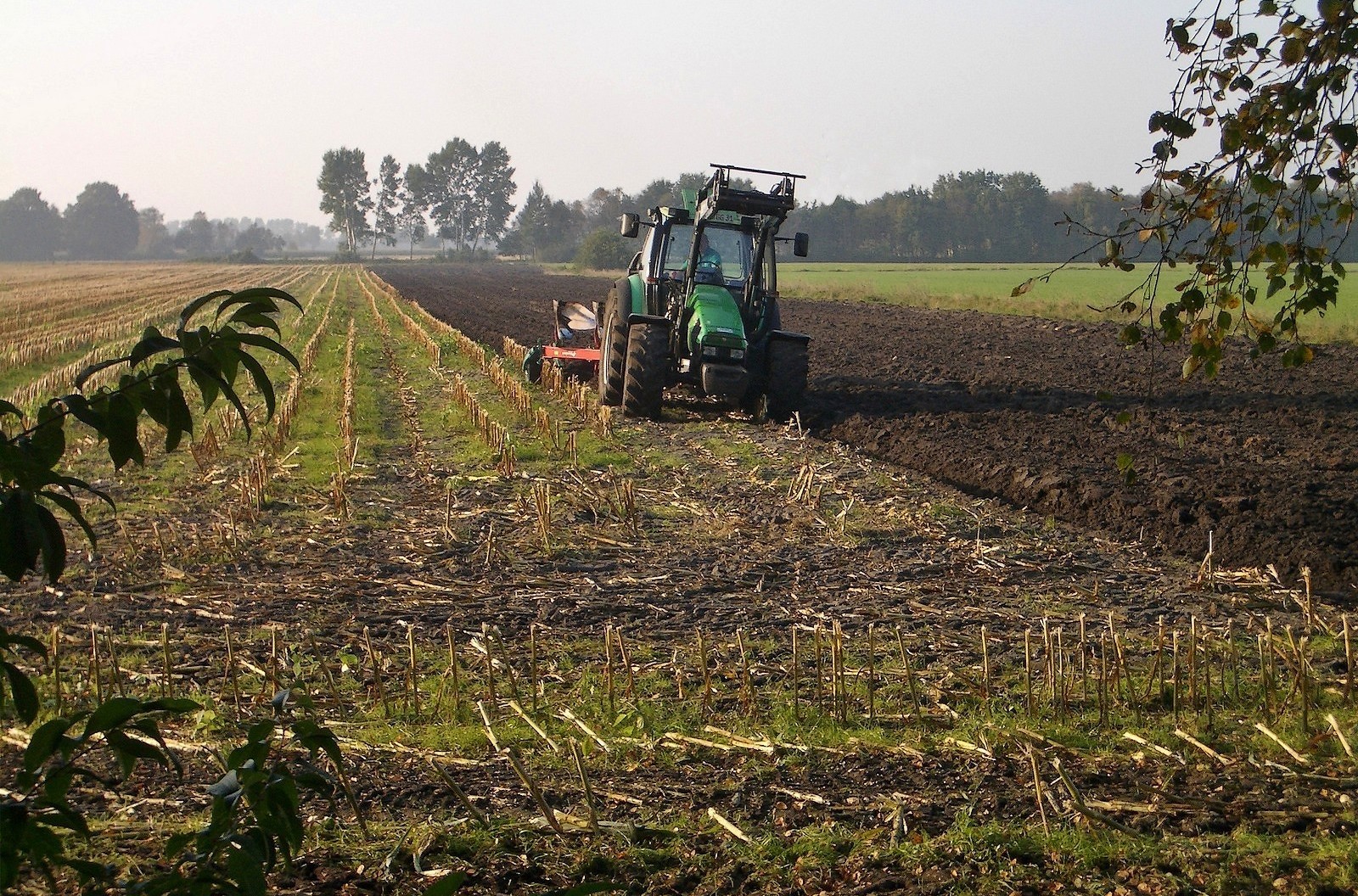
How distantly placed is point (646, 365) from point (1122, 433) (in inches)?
212

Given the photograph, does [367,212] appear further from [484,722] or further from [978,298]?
[484,722]

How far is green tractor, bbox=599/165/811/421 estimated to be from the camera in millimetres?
13594

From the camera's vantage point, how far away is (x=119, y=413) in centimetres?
192

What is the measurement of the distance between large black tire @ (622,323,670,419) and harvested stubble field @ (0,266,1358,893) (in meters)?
2.73

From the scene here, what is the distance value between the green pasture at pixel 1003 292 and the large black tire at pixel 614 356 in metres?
7.53

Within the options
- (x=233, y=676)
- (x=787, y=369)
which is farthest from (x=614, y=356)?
(x=233, y=676)

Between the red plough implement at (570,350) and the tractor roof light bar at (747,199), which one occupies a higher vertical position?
the tractor roof light bar at (747,199)

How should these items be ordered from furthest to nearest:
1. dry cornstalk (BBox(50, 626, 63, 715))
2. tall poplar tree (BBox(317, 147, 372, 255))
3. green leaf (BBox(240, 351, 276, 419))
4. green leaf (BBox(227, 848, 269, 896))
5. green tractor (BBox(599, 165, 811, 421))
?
tall poplar tree (BBox(317, 147, 372, 255)), green tractor (BBox(599, 165, 811, 421)), dry cornstalk (BBox(50, 626, 63, 715)), green leaf (BBox(240, 351, 276, 419)), green leaf (BBox(227, 848, 269, 896))

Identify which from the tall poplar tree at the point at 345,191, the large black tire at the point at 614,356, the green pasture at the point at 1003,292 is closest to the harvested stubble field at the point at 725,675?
the large black tire at the point at 614,356

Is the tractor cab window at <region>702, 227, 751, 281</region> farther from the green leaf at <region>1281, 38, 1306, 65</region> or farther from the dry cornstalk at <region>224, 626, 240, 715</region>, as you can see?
the green leaf at <region>1281, 38, 1306, 65</region>

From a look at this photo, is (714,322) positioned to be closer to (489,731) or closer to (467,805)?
(489,731)

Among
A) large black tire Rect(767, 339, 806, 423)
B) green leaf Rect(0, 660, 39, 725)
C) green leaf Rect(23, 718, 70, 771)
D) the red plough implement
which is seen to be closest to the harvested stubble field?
green leaf Rect(0, 660, 39, 725)

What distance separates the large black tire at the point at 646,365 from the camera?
548 inches

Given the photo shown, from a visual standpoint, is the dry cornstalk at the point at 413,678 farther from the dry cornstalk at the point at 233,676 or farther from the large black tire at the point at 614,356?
the large black tire at the point at 614,356
